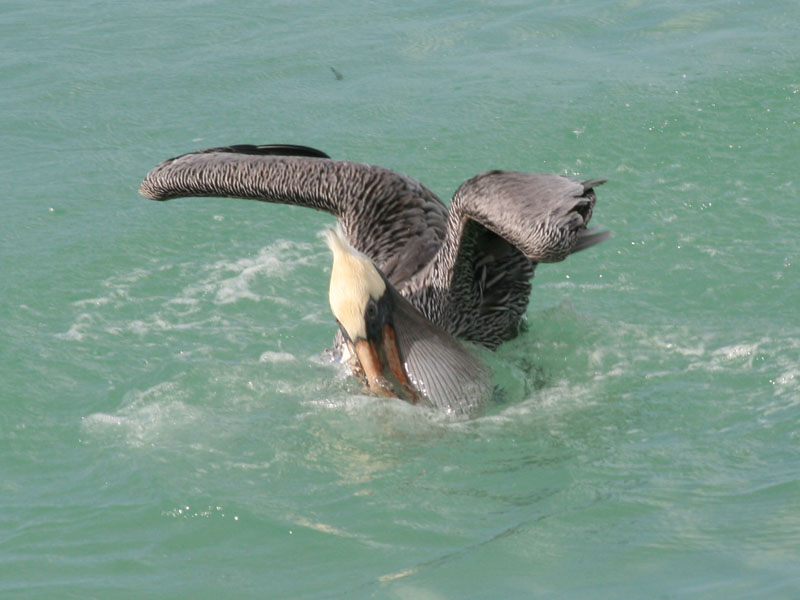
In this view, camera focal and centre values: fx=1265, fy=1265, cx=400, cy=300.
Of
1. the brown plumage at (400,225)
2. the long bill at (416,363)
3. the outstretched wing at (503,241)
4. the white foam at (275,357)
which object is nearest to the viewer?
the outstretched wing at (503,241)

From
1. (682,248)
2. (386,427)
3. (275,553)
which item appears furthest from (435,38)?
(275,553)

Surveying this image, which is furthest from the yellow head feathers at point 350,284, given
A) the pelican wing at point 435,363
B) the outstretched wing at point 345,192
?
the outstretched wing at point 345,192

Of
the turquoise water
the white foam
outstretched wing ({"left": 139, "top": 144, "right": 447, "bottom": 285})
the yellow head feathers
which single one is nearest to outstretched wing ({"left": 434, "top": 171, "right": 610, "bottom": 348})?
the turquoise water

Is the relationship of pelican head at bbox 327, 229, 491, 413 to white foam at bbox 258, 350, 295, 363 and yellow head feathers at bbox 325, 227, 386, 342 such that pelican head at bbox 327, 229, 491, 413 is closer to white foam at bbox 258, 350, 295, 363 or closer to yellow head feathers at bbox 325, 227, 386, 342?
yellow head feathers at bbox 325, 227, 386, 342

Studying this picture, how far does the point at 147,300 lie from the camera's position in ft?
31.4

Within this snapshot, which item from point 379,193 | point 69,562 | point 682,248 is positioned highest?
point 379,193

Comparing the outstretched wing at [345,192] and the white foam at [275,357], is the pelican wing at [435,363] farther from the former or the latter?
the white foam at [275,357]

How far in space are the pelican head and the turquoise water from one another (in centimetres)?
20

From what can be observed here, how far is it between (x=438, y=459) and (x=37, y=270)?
4.31 metres

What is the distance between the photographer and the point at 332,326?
9.17m

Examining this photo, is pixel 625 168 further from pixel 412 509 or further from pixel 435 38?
pixel 412 509

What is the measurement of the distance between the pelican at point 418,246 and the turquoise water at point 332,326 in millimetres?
318

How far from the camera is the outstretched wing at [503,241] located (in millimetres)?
6770

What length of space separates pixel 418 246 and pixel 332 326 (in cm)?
100
